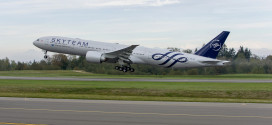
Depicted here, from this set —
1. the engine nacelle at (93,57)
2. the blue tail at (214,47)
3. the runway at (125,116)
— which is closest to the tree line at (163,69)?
the blue tail at (214,47)

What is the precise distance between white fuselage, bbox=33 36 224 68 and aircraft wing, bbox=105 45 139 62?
115 cm

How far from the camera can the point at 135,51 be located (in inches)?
2186

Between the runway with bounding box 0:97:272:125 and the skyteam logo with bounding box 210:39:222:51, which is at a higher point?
the skyteam logo with bounding box 210:39:222:51

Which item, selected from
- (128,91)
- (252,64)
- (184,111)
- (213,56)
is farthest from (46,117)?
(252,64)

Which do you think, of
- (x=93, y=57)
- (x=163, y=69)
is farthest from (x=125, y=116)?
(x=163, y=69)

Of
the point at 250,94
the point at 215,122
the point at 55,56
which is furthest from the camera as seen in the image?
the point at 55,56

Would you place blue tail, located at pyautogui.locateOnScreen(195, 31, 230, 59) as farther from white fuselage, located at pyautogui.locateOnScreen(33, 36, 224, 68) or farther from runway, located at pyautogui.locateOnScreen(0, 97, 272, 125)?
runway, located at pyautogui.locateOnScreen(0, 97, 272, 125)

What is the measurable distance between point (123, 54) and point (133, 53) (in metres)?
2.07

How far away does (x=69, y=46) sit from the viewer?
→ 5409 centimetres

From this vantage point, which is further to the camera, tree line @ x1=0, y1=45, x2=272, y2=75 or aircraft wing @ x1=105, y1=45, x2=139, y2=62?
tree line @ x1=0, y1=45, x2=272, y2=75

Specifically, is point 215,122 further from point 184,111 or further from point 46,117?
point 46,117

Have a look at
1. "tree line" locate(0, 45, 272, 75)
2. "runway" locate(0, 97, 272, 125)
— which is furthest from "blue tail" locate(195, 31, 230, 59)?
"runway" locate(0, 97, 272, 125)

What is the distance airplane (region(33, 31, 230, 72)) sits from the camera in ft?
177

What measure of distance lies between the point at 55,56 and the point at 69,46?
28.9 metres
